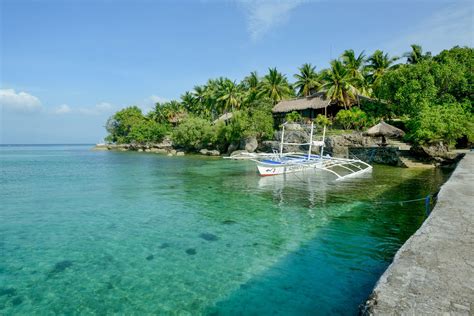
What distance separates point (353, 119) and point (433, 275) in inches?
1370

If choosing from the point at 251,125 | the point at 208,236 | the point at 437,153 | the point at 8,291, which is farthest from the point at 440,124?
the point at 8,291

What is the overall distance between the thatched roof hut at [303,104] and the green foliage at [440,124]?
565 inches

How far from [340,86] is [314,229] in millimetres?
32495

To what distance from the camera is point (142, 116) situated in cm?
8331

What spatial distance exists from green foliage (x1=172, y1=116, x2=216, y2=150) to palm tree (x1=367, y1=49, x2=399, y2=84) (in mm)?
27189

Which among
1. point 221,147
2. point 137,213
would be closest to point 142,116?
point 221,147

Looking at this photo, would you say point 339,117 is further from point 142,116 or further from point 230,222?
point 142,116

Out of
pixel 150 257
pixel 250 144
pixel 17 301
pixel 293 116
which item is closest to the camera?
pixel 17 301

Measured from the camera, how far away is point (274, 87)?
159 ft

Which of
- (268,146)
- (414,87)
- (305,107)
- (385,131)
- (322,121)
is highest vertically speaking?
(414,87)

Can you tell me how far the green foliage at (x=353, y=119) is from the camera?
35.6 metres

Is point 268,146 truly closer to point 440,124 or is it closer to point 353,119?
point 353,119

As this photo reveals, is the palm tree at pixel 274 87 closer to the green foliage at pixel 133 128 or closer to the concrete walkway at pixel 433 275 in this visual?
the green foliage at pixel 133 128

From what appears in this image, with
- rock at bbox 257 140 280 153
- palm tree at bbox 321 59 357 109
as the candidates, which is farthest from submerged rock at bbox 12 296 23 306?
palm tree at bbox 321 59 357 109
